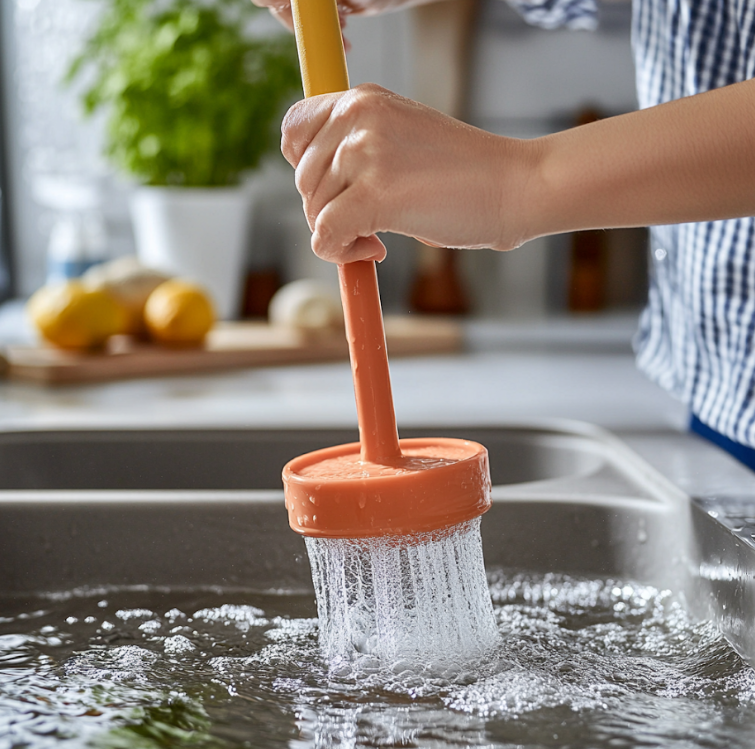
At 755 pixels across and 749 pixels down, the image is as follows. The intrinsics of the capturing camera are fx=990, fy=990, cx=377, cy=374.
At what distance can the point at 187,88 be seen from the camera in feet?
4.81

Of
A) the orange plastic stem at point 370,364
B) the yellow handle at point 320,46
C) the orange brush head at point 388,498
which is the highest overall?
the yellow handle at point 320,46

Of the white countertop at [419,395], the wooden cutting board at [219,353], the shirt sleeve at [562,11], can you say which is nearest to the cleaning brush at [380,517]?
the white countertop at [419,395]

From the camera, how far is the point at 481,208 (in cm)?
42

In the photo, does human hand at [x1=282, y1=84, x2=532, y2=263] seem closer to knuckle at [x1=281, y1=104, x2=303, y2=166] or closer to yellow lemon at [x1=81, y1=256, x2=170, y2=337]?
knuckle at [x1=281, y1=104, x2=303, y2=166]

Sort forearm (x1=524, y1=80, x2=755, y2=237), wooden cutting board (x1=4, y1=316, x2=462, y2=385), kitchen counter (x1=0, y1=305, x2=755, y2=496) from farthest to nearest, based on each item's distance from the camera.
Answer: wooden cutting board (x1=4, y1=316, x2=462, y2=385) < kitchen counter (x1=0, y1=305, x2=755, y2=496) < forearm (x1=524, y1=80, x2=755, y2=237)

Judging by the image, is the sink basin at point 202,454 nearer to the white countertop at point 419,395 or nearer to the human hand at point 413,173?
the white countertop at point 419,395

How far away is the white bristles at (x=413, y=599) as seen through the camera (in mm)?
480

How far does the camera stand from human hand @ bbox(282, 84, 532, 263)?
1.36ft

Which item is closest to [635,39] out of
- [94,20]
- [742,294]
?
[742,294]

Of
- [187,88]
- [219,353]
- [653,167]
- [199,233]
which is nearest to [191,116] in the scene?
[187,88]

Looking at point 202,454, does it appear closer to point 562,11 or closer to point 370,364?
point 370,364

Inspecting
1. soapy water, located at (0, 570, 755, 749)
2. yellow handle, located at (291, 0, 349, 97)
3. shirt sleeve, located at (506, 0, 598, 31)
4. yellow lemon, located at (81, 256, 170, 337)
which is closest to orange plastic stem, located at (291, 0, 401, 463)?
yellow handle, located at (291, 0, 349, 97)

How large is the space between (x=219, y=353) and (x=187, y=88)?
52cm

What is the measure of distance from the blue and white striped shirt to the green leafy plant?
0.82m
